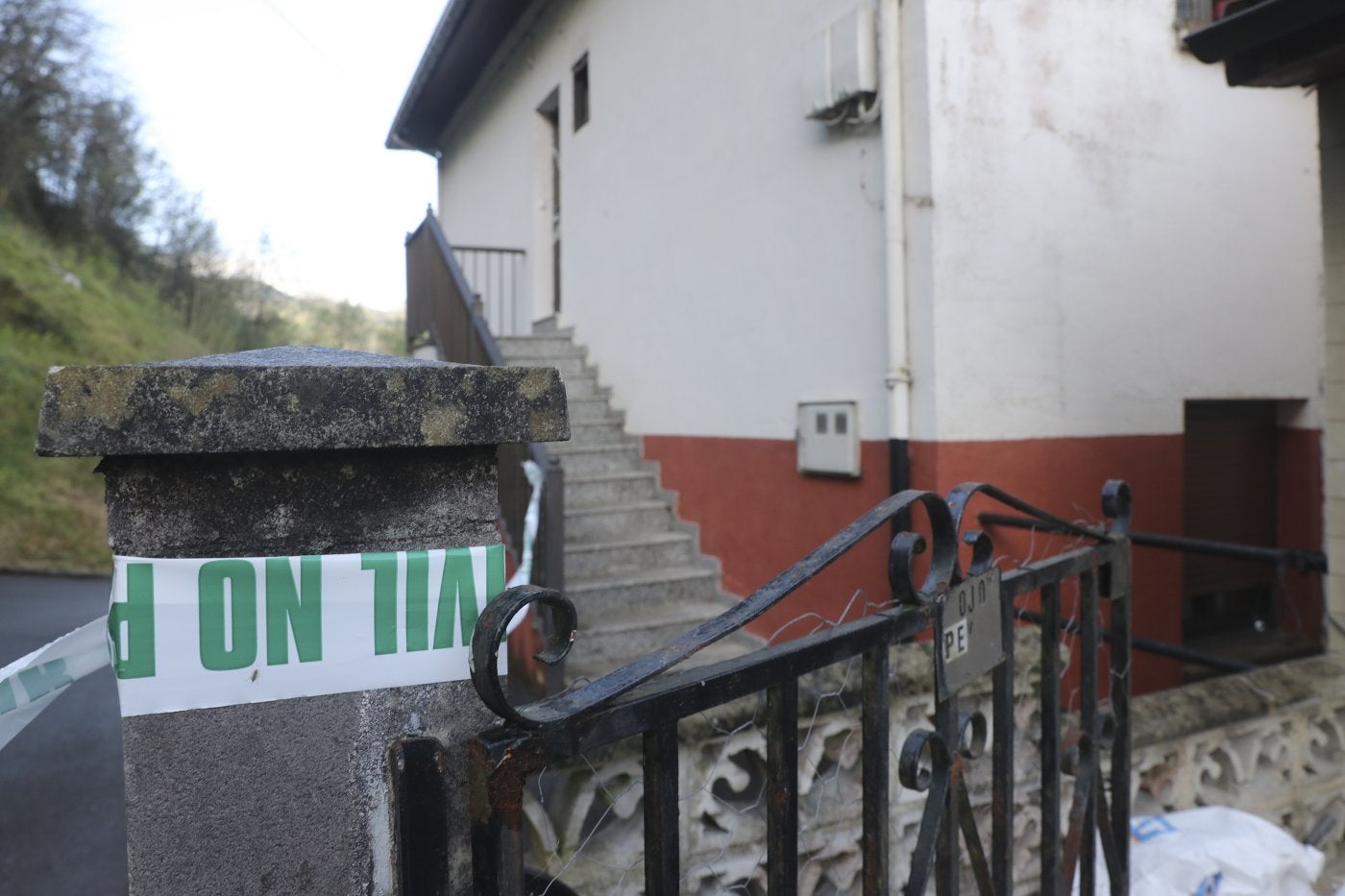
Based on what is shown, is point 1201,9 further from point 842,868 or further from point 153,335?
point 153,335

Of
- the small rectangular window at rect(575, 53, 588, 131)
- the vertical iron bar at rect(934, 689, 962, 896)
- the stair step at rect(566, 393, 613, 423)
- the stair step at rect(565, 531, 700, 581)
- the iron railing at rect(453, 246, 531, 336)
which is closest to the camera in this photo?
the vertical iron bar at rect(934, 689, 962, 896)

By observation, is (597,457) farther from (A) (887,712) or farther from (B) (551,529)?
(A) (887,712)

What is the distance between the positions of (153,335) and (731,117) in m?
8.35

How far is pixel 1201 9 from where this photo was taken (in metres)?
4.65

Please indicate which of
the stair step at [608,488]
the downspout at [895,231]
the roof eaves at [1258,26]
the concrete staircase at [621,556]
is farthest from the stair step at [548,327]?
the roof eaves at [1258,26]

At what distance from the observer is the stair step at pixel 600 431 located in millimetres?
6891

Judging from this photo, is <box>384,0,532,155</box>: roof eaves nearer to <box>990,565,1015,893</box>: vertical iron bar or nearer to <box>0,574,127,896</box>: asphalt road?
<box>0,574,127,896</box>: asphalt road

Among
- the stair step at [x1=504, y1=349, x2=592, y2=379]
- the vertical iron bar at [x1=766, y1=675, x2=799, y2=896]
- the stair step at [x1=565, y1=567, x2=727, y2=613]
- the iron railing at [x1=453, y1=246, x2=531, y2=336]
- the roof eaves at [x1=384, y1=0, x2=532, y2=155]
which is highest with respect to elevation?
the roof eaves at [x1=384, y1=0, x2=532, y2=155]

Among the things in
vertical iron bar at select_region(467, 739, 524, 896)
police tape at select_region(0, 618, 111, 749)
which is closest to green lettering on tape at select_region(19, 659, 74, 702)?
police tape at select_region(0, 618, 111, 749)

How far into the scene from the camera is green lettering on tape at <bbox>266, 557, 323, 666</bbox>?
104 centimetres

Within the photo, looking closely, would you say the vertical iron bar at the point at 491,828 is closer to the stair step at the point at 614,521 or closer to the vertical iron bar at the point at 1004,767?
the vertical iron bar at the point at 1004,767

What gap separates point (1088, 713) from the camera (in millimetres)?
1957

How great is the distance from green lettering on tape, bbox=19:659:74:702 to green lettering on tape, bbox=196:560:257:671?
0.70 feet

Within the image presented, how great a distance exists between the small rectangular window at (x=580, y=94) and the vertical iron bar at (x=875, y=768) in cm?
744
